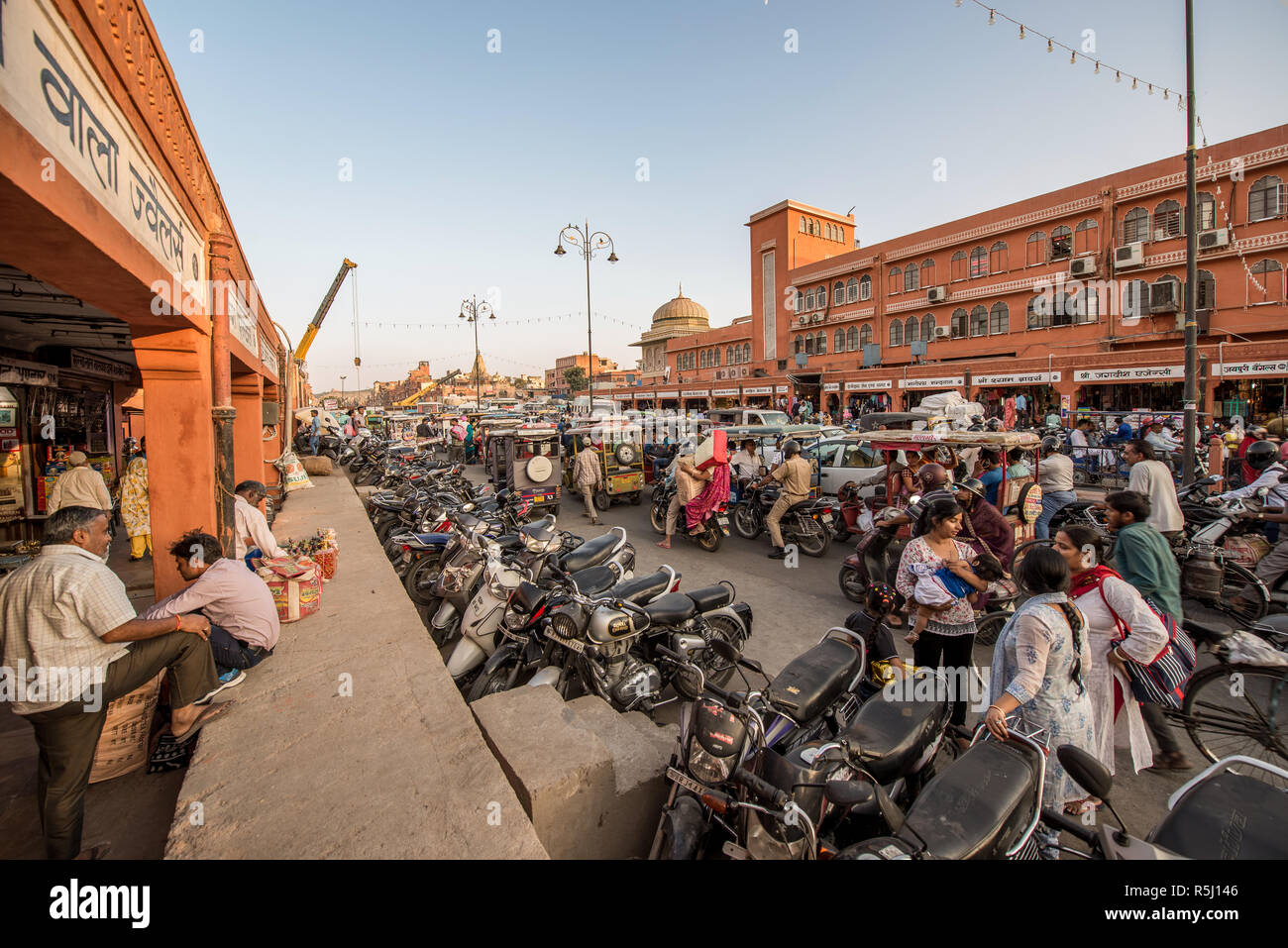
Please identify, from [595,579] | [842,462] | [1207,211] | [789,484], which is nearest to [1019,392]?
[1207,211]

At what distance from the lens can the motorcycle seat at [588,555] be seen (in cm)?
560

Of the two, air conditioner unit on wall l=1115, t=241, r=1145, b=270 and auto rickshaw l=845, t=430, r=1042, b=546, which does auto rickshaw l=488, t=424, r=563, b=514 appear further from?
air conditioner unit on wall l=1115, t=241, r=1145, b=270

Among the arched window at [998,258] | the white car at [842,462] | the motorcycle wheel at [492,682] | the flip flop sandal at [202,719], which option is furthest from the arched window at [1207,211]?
the flip flop sandal at [202,719]

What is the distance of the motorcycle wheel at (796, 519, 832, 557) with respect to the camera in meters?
8.62

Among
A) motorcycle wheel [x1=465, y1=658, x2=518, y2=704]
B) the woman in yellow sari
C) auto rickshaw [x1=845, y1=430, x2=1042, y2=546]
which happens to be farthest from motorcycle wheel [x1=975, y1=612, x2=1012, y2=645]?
the woman in yellow sari

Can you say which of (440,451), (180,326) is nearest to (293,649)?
(180,326)

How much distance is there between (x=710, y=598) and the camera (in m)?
4.68

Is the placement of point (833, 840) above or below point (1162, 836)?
below

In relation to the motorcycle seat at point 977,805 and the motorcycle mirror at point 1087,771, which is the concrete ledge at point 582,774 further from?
the motorcycle mirror at point 1087,771

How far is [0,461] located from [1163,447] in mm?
21009

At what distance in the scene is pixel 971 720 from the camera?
408 cm

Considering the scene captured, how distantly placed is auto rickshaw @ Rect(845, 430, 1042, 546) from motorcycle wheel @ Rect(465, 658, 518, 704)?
5355mm

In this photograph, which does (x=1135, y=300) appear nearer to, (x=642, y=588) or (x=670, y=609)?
(x=642, y=588)
